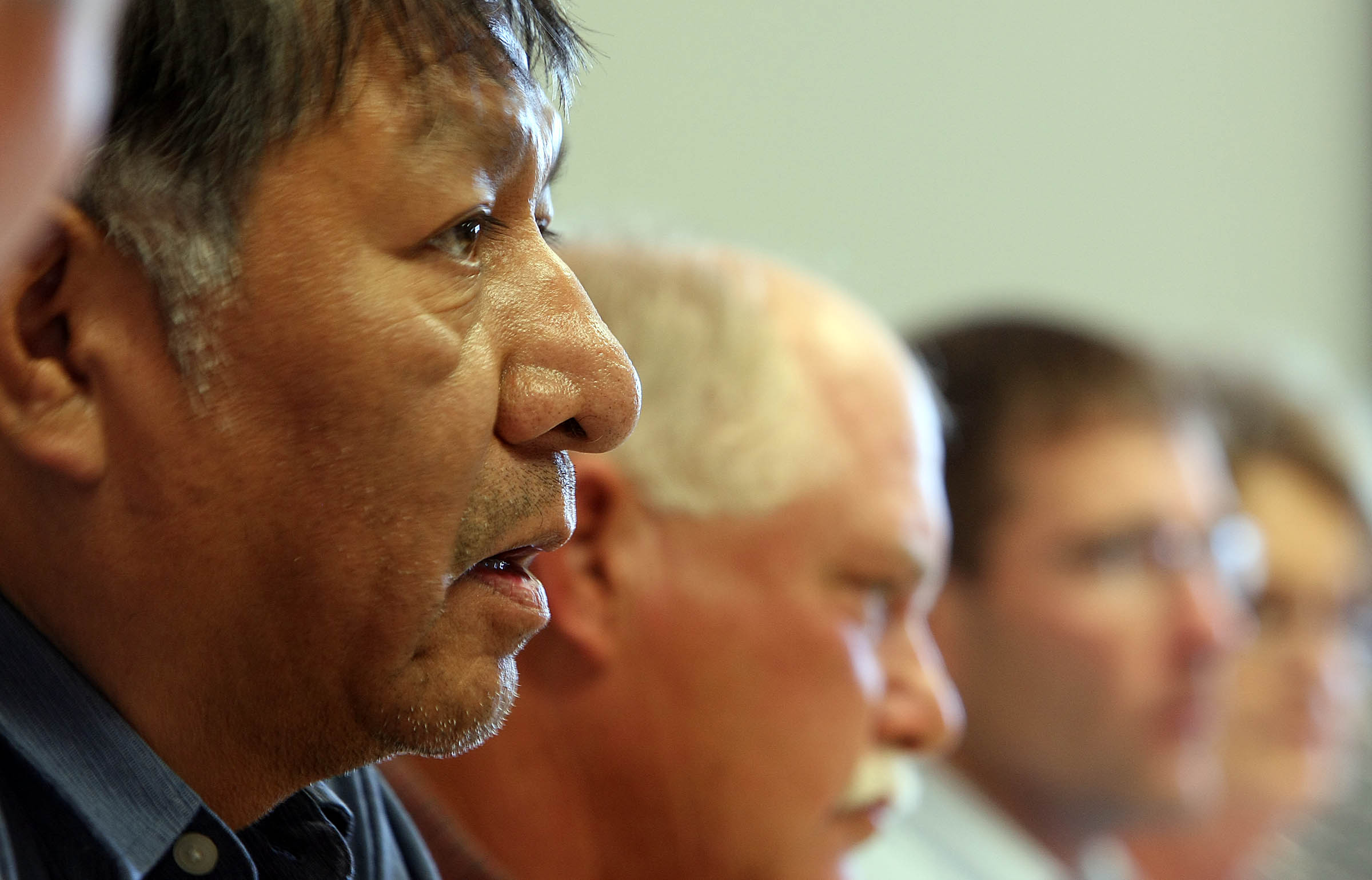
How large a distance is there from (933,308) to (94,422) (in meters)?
2.20

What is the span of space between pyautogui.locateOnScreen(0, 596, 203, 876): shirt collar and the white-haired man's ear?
54 centimetres

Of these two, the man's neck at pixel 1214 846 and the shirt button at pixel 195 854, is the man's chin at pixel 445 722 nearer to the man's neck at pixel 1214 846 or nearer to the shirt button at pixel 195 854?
the shirt button at pixel 195 854

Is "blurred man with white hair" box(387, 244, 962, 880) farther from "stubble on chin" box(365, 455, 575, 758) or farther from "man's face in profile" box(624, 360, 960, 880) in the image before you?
"stubble on chin" box(365, 455, 575, 758)

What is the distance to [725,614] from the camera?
124cm

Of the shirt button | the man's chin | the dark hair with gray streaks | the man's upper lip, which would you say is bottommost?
the shirt button

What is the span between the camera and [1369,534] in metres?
2.60

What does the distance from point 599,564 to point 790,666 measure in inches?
6.8

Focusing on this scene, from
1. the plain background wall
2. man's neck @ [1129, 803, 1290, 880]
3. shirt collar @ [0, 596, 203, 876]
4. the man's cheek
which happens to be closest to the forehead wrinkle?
shirt collar @ [0, 596, 203, 876]

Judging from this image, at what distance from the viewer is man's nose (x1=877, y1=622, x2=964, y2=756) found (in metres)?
1.30

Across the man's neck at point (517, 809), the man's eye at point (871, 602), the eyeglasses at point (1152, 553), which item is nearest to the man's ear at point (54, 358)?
the man's neck at point (517, 809)

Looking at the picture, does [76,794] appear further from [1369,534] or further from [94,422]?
[1369,534]

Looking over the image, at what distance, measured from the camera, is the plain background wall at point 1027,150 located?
224 centimetres

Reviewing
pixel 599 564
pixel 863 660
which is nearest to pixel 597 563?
pixel 599 564

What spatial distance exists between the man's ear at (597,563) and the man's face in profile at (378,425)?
1.55 ft
